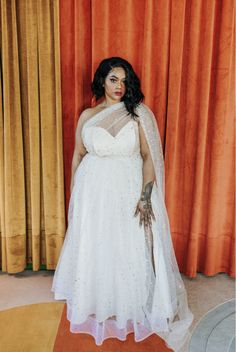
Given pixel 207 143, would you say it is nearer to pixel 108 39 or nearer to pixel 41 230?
pixel 108 39

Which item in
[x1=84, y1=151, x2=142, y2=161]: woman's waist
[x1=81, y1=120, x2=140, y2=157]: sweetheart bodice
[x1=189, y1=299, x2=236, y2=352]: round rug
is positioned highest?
[x1=81, y1=120, x2=140, y2=157]: sweetheart bodice

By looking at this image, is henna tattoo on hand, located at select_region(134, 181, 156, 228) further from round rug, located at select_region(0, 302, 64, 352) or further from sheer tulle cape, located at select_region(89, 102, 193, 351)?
round rug, located at select_region(0, 302, 64, 352)

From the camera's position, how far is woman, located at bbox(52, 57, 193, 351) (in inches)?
78.1

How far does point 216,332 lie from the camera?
2057mm

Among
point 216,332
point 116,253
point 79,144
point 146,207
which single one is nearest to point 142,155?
point 146,207

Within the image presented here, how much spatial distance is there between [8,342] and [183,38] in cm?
224

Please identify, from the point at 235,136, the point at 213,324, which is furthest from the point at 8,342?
the point at 235,136

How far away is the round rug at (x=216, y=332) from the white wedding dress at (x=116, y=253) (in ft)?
0.66

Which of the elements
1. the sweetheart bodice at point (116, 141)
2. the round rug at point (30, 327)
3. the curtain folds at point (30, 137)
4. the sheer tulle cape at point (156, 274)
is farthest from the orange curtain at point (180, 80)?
the round rug at point (30, 327)

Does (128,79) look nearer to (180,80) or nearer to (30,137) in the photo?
(180,80)

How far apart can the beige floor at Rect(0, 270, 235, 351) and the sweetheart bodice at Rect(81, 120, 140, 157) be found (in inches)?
45.2

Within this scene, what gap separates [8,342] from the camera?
1.94 m

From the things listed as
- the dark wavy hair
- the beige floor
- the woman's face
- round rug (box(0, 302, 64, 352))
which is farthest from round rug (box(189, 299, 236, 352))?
the woman's face

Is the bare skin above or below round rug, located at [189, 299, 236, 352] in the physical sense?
above
